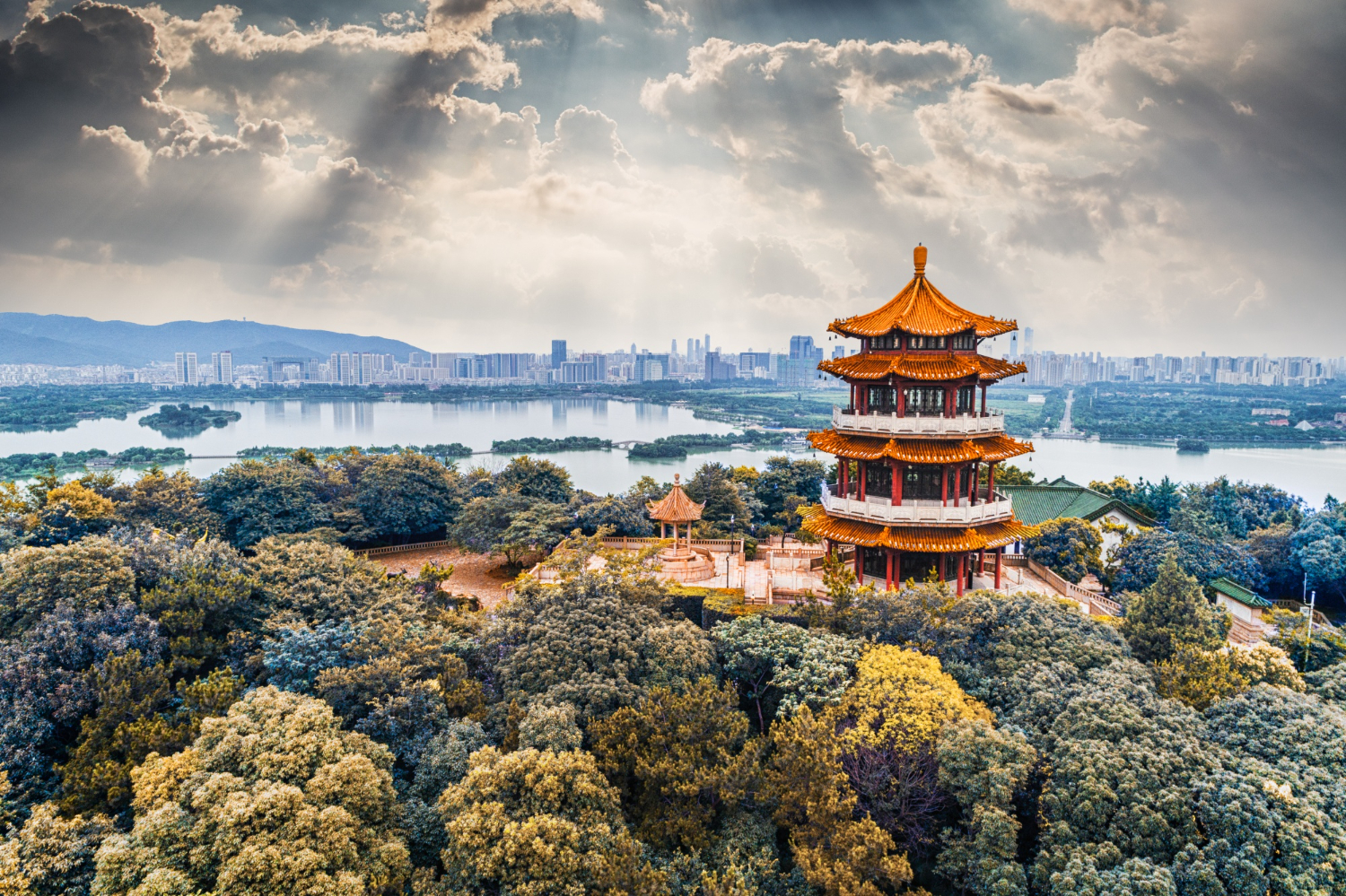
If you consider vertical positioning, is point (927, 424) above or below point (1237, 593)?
above

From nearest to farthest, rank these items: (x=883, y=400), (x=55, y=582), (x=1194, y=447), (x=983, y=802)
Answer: (x=983, y=802) → (x=55, y=582) → (x=883, y=400) → (x=1194, y=447)

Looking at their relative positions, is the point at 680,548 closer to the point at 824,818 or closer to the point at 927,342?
the point at 927,342

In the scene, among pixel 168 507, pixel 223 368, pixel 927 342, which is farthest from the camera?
pixel 223 368

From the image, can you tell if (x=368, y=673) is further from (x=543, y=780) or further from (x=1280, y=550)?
(x=1280, y=550)

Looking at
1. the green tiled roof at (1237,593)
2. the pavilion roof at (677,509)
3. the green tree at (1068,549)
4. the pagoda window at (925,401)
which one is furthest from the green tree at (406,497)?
the green tiled roof at (1237,593)

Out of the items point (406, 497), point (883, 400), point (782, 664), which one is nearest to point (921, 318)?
point (883, 400)

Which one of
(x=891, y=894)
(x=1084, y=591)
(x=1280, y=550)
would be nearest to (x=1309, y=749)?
(x=891, y=894)

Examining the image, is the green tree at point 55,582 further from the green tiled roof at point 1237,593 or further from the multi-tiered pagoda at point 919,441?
the green tiled roof at point 1237,593
